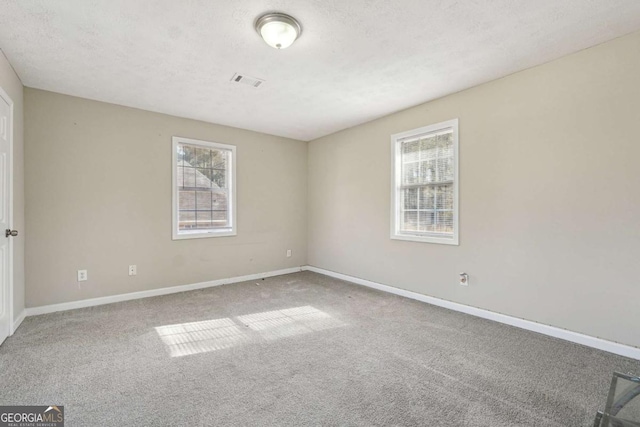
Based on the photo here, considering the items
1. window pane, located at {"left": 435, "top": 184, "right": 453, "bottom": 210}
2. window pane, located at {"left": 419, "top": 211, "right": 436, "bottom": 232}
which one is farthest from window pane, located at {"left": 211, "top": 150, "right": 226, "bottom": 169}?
window pane, located at {"left": 435, "top": 184, "right": 453, "bottom": 210}

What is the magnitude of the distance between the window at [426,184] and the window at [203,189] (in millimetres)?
2513

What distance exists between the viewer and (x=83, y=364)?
2.21 m

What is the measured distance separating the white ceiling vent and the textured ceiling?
8 cm

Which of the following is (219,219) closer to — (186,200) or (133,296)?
(186,200)

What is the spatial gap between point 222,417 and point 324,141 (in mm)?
4365

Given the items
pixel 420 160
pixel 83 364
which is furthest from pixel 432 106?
pixel 83 364

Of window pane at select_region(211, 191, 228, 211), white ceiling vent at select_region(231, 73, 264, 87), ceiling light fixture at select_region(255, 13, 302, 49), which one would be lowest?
window pane at select_region(211, 191, 228, 211)

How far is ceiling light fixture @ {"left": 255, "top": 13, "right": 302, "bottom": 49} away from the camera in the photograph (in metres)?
2.08

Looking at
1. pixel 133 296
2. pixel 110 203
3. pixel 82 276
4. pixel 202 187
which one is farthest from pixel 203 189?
pixel 82 276

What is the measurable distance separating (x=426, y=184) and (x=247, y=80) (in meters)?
2.40

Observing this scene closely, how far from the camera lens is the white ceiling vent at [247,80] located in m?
3.01

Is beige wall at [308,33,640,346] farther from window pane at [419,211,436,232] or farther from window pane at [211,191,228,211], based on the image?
window pane at [211,191,228,211]

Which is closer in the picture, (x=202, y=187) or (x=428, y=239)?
(x=428, y=239)

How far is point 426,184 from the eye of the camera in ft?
12.3
